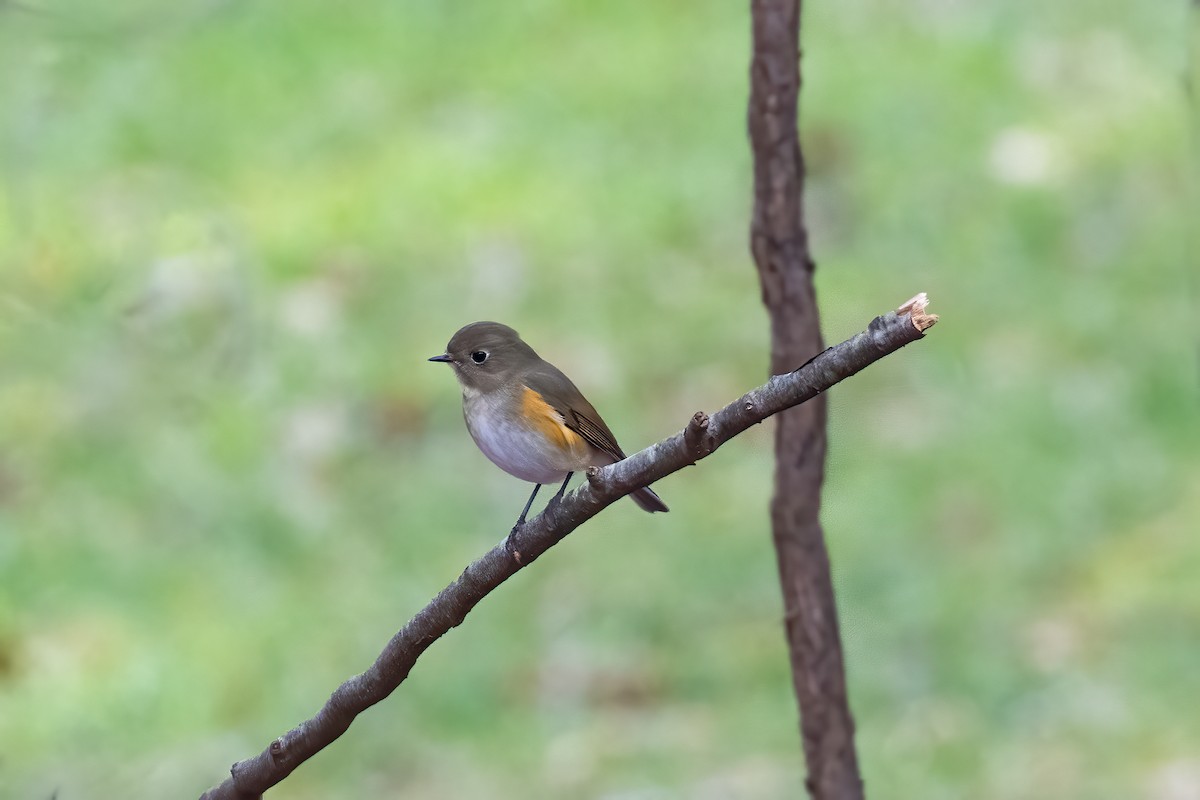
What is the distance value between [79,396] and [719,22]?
4.68 metres

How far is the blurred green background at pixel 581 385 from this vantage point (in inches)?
265

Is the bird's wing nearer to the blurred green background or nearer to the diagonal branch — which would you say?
the diagonal branch

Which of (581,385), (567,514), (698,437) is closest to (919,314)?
(698,437)

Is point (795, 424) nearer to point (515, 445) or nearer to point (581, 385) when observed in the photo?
point (515, 445)

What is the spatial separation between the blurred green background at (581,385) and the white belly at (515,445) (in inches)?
64.2

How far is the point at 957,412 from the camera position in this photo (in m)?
8.22

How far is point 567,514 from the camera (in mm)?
3088

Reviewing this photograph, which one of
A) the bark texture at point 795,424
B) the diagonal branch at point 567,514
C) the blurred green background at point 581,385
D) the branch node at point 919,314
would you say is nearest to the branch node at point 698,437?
the diagonal branch at point 567,514

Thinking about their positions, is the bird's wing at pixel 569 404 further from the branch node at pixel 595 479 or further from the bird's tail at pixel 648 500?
the branch node at pixel 595 479

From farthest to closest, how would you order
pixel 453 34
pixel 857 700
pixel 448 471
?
pixel 453 34
pixel 448 471
pixel 857 700

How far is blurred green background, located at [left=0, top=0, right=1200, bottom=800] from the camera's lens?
22.1ft

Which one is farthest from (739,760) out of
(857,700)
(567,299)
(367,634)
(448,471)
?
(567,299)

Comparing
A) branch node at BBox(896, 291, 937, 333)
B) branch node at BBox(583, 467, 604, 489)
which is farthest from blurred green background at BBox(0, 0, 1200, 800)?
branch node at BBox(896, 291, 937, 333)

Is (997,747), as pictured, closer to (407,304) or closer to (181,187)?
(407,304)
